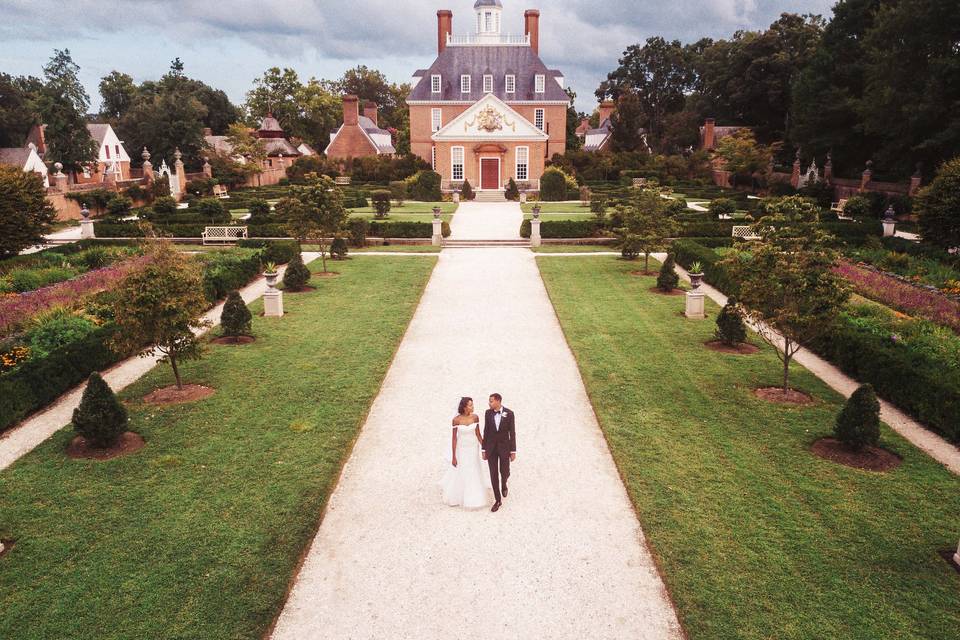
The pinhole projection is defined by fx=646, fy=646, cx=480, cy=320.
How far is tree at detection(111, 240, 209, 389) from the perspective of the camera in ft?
37.6

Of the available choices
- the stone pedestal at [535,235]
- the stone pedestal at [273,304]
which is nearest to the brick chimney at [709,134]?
the stone pedestal at [535,235]

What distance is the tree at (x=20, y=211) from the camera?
23.9m

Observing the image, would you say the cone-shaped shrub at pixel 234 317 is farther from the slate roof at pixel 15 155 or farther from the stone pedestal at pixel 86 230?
the slate roof at pixel 15 155

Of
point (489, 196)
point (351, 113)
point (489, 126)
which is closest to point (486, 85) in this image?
point (489, 126)

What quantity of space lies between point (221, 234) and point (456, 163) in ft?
87.3

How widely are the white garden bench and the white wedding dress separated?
88.5 ft

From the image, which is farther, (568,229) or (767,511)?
(568,229)

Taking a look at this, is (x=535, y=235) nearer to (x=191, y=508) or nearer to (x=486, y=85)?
(x=191, y=508)

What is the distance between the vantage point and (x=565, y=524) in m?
8.06

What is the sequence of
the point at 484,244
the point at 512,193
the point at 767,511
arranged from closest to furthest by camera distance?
the point at 767,511 → the point at 484,244 → the point at 512,193

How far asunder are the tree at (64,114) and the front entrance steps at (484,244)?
42.0 metres

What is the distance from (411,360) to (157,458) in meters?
5.88

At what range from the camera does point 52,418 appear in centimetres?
1142

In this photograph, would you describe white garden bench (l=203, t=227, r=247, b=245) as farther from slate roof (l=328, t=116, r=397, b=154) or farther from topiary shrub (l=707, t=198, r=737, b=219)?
slate roof (l=328, t=116, r=397, b=154)
